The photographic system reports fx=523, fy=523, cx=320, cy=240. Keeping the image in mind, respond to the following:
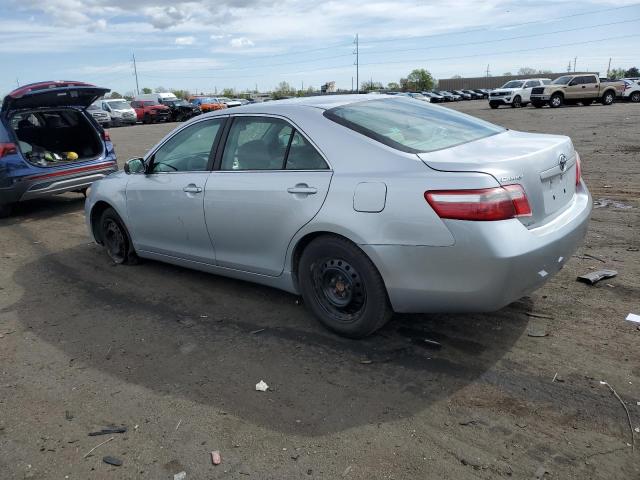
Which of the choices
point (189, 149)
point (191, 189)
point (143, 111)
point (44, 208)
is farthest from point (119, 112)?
point (191, 189)

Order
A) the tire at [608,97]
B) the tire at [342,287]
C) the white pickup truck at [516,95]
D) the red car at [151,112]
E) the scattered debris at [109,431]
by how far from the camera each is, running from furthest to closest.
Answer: the red car at [151,112], the white pickup truck at [516,95], the tire at [608,97], the tire at [342,287], the scattered debris at [109,431]

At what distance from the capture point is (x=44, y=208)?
9047 mm

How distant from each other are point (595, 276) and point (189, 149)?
3689 millimetres

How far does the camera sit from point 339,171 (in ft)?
→ 11.4

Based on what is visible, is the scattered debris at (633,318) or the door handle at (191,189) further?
the door handle at (191,189)

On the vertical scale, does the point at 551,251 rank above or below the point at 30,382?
above

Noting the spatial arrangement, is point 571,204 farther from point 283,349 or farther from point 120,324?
point 120,324

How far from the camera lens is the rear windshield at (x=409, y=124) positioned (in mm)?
3500

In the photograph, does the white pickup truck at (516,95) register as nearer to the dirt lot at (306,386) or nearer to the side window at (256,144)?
the dirt lot at (306,386)

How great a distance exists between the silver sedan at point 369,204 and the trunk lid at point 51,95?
3798mm

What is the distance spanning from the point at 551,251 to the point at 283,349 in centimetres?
187

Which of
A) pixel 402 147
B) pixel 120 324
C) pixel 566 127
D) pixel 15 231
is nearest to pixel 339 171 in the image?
pixel 402 147

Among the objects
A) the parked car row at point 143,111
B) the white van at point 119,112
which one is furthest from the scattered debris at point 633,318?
the white van at point 119,112

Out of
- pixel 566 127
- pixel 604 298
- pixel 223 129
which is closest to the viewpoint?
pixel 604 298
